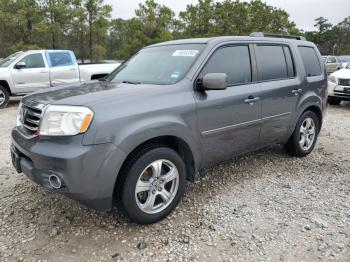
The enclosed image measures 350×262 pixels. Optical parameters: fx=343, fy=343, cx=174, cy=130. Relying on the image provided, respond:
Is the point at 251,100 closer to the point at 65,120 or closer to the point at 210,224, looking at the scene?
the point at 210,224

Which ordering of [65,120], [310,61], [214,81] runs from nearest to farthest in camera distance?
[65,120] < [214,81] < [310,61]

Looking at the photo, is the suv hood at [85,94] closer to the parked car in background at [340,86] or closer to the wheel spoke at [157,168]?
the wheel spoke at [157,168]

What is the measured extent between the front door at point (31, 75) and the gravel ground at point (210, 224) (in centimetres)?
658

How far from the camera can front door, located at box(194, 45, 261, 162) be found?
3.55 metres

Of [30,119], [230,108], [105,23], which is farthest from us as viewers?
[105,23]

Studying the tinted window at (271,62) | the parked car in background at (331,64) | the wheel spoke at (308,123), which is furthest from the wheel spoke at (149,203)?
the parked car in background at (331,64)

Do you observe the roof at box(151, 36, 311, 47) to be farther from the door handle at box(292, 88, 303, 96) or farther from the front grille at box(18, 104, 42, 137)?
the front grille at box(18, 104, 42, 137)

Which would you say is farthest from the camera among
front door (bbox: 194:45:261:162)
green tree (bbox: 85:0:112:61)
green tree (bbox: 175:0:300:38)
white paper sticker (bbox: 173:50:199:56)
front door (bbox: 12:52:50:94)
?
green tree (bbox: 175:0:300:38)

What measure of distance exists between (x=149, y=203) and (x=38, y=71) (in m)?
8.82

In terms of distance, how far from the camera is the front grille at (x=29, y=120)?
9.76 ft

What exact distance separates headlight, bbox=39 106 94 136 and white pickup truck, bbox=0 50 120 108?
803 cm

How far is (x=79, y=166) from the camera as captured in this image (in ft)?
8.75

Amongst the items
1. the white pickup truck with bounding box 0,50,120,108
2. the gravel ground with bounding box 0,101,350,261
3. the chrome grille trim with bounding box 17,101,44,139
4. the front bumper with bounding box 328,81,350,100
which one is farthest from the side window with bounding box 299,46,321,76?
the white pickup truck with bounding box 0,50,120,108

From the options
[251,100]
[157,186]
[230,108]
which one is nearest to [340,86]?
[251,100]
